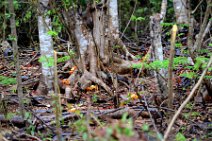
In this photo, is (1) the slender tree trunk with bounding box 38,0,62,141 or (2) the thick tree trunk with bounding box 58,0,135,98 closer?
(1) the slender tree trunk with bounding box 38,0,62,141

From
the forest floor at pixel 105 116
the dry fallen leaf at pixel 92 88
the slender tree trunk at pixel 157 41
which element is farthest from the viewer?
the dry fallen leaf at pixel 92 88

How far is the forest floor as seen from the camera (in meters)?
4.20

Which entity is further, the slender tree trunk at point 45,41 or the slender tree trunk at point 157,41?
the slender tree trunk at point 45,41

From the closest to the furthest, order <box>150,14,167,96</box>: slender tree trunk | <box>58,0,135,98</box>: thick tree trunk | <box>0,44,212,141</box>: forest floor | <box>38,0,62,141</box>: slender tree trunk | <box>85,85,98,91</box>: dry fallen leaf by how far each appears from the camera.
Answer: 1. <box>0,44,212,141</box>: forest floor
2. <box>150,14,167,96</box>: slender tree trunk
3. <box>38,0,62,141</box>: slender tree trunk
4. <box>85,85,98,91</box>: dry fallen leaf
5. <box>58,0,135,98</box>: thick tree trunk

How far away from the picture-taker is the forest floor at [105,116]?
4.20 metres

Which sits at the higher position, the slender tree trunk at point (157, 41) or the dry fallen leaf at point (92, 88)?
the slender tree trunk at point (157, 41)

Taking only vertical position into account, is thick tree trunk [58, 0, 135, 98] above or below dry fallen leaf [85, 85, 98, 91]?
above

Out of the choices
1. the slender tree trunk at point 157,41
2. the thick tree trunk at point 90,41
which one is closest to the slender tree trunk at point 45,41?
the thick tree trunk at point 90,41

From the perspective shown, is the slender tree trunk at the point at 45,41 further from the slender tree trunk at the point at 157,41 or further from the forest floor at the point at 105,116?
the slender tree trunk at the point at 157,41

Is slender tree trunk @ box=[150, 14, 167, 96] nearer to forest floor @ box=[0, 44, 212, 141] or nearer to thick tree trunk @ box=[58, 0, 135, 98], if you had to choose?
forest floor @ box=[0, 44, 212, 141]

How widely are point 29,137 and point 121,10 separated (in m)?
13.1

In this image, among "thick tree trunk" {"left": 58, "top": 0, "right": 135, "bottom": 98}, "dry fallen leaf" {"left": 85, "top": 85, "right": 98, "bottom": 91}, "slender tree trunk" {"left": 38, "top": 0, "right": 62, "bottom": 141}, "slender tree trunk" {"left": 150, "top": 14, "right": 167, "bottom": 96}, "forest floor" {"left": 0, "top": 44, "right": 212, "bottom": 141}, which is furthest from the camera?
"thick tree trunk" {"left": 58, "top": 0, "right": 135, "bottom": 98}

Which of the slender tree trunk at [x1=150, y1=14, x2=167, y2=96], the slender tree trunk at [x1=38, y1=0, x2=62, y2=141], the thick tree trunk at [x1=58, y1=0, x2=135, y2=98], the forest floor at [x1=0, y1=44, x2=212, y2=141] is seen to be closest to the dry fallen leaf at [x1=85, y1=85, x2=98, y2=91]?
the forest floor at [x1=0, y1=44, x2=212, y2=141]

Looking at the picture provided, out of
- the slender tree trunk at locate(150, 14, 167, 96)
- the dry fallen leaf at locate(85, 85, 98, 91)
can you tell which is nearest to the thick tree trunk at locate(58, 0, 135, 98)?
the dry fallen leaf at locate(85, 85, 98, 91)
